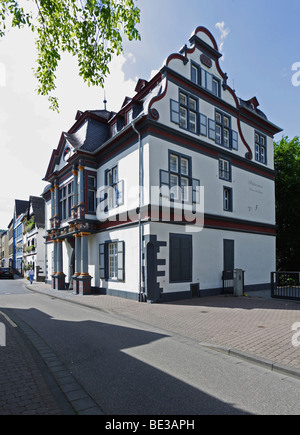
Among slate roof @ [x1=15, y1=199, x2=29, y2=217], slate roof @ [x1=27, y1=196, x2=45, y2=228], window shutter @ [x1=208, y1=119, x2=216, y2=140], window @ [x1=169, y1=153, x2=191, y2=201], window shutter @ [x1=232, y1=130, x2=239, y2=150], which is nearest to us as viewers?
window @ [x1=169, y1=153, x2=191, y2=201]

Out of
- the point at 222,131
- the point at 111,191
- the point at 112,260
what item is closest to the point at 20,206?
the point at 111,191

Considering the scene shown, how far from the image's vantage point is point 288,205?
2330 cm

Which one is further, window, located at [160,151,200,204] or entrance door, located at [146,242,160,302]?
window, located at [160,151,200,204]

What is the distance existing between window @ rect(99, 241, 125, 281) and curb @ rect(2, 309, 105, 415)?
25.4 ft

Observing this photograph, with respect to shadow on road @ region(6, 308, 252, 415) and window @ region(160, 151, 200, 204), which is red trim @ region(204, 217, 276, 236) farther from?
shadow on road @ region(6, 308, 252, 415)

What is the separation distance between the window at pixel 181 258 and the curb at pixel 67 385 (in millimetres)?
7504

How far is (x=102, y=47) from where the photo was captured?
5.70 metres

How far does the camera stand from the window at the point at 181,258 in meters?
13.5

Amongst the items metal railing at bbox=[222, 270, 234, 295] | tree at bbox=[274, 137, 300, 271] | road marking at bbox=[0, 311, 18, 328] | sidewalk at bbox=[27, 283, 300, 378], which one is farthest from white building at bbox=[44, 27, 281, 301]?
road marking at bbox=[0, 311, 18, 328]

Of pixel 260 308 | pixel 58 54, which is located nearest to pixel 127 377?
pixel 58 54

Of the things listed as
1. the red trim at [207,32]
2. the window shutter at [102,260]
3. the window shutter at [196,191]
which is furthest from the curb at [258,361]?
the red trim at [207,32]

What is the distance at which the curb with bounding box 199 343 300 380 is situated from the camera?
4934 mm
